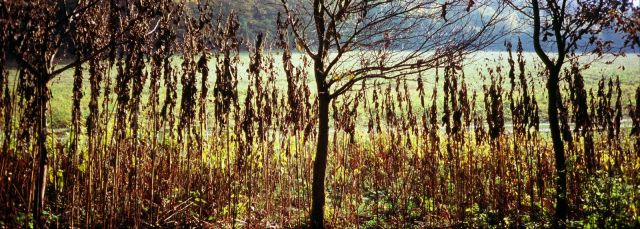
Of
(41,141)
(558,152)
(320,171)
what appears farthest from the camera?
(558,152)

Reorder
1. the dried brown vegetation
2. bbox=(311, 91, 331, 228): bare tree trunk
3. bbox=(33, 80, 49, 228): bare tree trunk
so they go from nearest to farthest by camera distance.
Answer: bbox=(33, 80, 49, 228): bare tree trunk, the dried brown vegetation, bbox=(311, 91, 331, 228): bare tree trunk

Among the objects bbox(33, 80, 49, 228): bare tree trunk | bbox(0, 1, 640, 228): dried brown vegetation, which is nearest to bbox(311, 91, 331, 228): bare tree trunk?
bbox(0, 1, 640, 228): dried brown vegetation

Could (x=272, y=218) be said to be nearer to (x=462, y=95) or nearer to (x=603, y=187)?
(x=462, y=95)

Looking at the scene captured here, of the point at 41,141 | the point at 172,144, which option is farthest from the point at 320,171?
the point at 41,141

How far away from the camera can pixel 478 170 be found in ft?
16.3

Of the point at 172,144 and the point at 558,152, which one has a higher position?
the point at 172,144

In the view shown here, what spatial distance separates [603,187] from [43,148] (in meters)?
4.63

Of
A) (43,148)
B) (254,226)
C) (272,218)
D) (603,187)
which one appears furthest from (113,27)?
(603,187)

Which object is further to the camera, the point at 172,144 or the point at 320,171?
the point at 172,144

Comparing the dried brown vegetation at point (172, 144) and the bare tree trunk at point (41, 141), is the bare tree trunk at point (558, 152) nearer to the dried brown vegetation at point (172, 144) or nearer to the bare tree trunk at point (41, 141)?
the dried brown vegetation at point (172, 144)

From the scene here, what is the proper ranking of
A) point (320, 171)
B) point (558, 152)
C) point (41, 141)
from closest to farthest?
point (41, 141), point (320, 171), point (558, 152)

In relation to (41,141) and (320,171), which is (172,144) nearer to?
(320,171)

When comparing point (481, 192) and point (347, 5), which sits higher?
point (347, 5)

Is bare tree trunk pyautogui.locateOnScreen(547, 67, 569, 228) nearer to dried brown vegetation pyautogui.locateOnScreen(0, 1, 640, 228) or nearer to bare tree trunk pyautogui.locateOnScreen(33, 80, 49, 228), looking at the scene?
dried brown vegetation pyautogui.locateOnScreen(0, 1, 640, 228)
